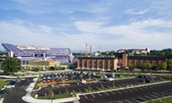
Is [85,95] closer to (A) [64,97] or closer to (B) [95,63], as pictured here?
(A) [64,97]

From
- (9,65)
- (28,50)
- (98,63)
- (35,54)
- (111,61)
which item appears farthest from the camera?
(28,50)

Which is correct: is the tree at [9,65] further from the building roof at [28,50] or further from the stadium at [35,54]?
the building roof at [28,50]

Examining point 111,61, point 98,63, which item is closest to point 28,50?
point 98,63

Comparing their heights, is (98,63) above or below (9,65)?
below

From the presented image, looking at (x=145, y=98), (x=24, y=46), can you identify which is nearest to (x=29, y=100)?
(x=145, y=98)

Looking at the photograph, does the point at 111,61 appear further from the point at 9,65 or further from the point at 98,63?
the point at 9,65

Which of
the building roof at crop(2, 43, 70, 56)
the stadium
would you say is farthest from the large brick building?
the building roof at crop(2, 43, 70, 56)
